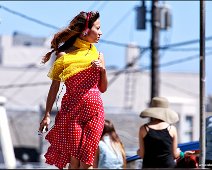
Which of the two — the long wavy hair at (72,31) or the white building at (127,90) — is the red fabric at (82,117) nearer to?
the long wavy hair at (72,31)

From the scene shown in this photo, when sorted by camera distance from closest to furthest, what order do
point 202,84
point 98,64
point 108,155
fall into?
point 98,64, point 202,84, point 108,155

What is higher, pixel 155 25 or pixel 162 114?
pixel 155 25

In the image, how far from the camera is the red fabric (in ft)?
20.9

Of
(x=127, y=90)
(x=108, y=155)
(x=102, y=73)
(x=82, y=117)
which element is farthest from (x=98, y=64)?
(x=127, y=90)

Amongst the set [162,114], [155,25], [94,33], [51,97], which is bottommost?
[162,114]

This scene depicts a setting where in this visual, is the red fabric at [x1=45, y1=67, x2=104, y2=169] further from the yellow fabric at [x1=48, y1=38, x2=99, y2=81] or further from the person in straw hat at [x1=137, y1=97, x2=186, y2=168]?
the person in straw hat at [x1=137, y1=97, x2=186, y2=168]

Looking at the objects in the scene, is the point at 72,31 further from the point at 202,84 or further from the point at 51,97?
the point at 202,84

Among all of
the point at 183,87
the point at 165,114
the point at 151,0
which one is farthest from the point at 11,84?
the point at 165,114

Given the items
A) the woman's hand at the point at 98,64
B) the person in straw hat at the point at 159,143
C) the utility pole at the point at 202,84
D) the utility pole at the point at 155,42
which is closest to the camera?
the woman's hand at the point at 98,64

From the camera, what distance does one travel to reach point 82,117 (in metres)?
6.41

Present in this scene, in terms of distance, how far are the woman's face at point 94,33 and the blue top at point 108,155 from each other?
2.97 metres

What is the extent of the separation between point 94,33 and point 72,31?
0.53 feet

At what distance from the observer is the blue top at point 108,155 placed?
9227 millimetres

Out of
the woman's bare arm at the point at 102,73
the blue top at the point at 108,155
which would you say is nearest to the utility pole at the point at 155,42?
the blue top at the point at 108,155
